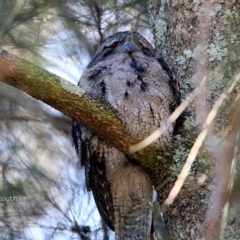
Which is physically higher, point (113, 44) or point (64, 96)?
point (113, 44)

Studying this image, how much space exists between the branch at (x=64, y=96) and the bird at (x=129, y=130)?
27 cm

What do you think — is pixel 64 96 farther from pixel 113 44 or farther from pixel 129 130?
pixel 113 44

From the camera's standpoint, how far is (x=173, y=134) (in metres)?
2.15

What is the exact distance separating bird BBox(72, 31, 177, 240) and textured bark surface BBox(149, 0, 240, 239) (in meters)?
0.12

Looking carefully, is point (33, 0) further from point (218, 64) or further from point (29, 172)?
point (218, 64)

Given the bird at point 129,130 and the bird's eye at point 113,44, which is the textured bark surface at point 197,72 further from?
the bird's eye at point 113,44

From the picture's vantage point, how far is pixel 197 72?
2.08m

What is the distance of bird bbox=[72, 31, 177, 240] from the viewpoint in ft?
7.32

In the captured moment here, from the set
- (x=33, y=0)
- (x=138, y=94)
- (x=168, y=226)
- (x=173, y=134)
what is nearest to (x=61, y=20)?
(x=33, y=0)

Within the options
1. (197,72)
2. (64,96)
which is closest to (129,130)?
(197,72)

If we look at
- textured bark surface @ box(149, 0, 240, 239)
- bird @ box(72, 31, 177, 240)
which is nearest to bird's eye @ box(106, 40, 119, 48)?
bird @ box(72, 31, 177, 240)

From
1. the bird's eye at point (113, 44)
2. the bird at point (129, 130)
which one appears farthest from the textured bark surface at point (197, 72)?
the bird's eye at point (113, 44)

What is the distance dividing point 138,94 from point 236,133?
563 mm

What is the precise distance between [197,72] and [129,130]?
375 millimetres
